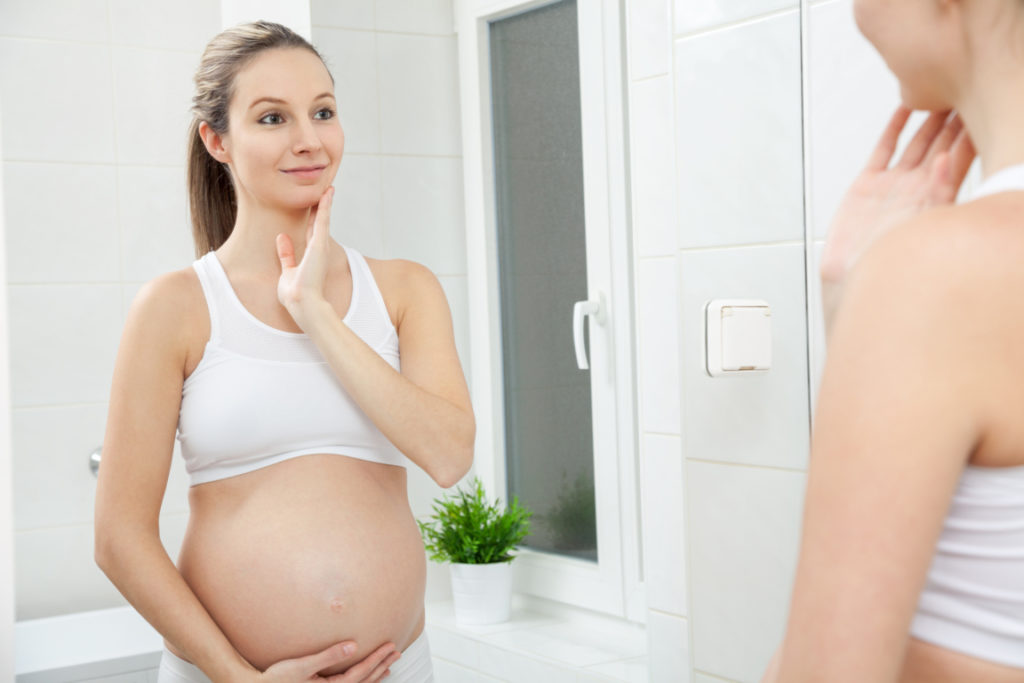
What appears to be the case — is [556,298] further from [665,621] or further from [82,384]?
[82,384]

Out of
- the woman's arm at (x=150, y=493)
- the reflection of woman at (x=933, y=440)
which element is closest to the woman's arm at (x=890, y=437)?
the reflection of woman at (x=933, y=440)

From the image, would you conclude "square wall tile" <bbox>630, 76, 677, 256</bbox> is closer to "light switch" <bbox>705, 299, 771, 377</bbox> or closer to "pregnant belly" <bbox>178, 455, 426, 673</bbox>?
"light switch" <bbox>705, 299, 771, 377</bbox>

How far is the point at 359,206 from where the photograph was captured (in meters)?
1.04

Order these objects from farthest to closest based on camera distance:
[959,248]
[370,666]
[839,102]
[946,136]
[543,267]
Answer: [543,267], [370,666], [839,102], [946,136], [959,248]

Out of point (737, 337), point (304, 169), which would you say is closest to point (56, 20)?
point (304, 169)

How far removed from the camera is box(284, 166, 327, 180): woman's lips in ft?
3.13

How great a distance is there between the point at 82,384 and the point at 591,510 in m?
0.72

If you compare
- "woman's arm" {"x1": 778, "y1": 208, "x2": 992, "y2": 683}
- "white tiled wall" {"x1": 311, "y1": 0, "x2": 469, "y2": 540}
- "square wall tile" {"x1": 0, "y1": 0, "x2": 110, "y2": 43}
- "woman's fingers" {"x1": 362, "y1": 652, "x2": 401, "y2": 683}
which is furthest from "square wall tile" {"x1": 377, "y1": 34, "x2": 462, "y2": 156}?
"woman's arm" {"x1": 778, "y1": 208, "x2": 992, "y2": 683}

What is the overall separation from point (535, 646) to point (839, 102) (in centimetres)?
70

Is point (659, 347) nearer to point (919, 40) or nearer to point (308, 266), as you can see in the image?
point (308, 266)

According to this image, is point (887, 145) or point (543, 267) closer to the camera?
point (887, 145)

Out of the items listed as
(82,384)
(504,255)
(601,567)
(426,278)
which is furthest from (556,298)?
(82,384)

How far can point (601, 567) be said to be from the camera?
3.66ft

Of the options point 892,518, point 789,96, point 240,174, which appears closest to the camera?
point 892,518
